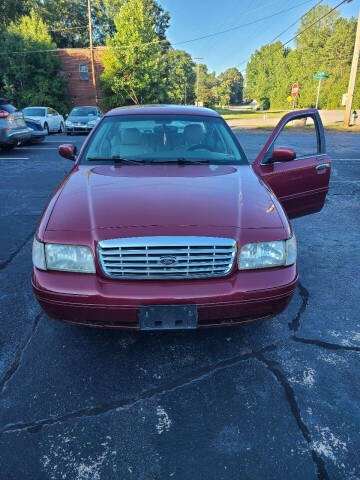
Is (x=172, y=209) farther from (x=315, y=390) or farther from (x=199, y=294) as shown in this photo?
(x=315, y=390)

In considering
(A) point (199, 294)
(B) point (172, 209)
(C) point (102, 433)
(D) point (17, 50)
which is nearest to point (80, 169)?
(B) point (172, 209)

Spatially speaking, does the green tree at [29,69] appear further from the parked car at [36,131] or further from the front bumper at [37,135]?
the front bumper at [37,135]

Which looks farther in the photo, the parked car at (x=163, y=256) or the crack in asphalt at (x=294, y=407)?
the parked car at (x=163, y=256)

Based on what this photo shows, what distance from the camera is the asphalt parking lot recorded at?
159cm

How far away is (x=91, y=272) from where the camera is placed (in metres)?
2.02

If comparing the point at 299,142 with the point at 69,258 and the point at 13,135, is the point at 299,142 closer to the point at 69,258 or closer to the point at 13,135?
the point at 13,135

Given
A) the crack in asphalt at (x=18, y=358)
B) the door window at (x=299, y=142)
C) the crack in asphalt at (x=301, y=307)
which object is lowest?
the crack in asphalt at (x=301, y=307)

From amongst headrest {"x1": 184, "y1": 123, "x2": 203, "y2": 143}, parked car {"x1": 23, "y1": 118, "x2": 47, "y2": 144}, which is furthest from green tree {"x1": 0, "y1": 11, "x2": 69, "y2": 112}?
headrest {"x1": 184, "y1": 123, "x2": 203, "y2": 143}

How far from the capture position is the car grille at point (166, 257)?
195 centimetres

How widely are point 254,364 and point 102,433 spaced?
39.8 inches

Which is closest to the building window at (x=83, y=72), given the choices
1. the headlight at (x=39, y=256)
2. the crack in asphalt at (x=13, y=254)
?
the crack in asphalt at (x=13, y=254)

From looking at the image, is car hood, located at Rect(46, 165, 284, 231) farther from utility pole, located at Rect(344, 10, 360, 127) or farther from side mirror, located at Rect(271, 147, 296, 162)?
utility pole, located at Rect(344, 10, 360, 127)

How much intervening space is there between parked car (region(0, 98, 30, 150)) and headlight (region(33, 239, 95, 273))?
915cm

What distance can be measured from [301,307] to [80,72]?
38.4m
